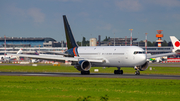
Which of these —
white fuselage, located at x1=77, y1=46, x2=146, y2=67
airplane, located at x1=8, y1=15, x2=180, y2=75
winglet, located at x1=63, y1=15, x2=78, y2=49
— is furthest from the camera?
winglet, located at x1=63, y1=15, x2=78, y2=49

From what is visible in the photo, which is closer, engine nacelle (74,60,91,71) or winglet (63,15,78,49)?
engine nacelle (74,60,91,71)

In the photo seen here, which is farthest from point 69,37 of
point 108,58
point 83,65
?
point 108,58

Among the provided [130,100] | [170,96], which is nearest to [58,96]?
[130,100]

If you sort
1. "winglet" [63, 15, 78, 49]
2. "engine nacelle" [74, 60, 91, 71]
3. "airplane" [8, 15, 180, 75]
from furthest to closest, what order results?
"winglet" [63, 15, 78, 49] < "engine nacelle" [74, 60, 91, 71] < "airplane" [8, 15, 180, 75]

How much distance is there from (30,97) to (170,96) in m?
10.8

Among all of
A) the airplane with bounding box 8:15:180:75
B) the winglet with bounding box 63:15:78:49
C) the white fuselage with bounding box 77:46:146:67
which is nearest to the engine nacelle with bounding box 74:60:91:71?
the airplane with bounding box 8:15:180:75

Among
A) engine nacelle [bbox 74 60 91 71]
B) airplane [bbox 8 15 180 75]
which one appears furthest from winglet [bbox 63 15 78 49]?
engine nacelle [bbox 74 60 91 71]

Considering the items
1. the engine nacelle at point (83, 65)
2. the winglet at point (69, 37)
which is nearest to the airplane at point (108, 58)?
the engine nacelle at point (83, 65)

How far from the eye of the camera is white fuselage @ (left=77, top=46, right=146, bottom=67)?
53.2m

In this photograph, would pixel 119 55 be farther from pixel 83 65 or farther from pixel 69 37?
pixel 69 37

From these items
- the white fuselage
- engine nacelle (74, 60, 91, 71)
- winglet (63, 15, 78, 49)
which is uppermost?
winglet (63, 15, 78, 49)

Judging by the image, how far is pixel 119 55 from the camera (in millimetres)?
55406

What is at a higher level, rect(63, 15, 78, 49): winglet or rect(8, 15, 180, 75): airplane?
rect(63, 15, 78, 49): winglet

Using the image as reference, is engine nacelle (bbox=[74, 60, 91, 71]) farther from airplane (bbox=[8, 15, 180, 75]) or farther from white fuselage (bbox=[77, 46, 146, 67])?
white fuselage (bbox=[77, 46, 146, 67])
